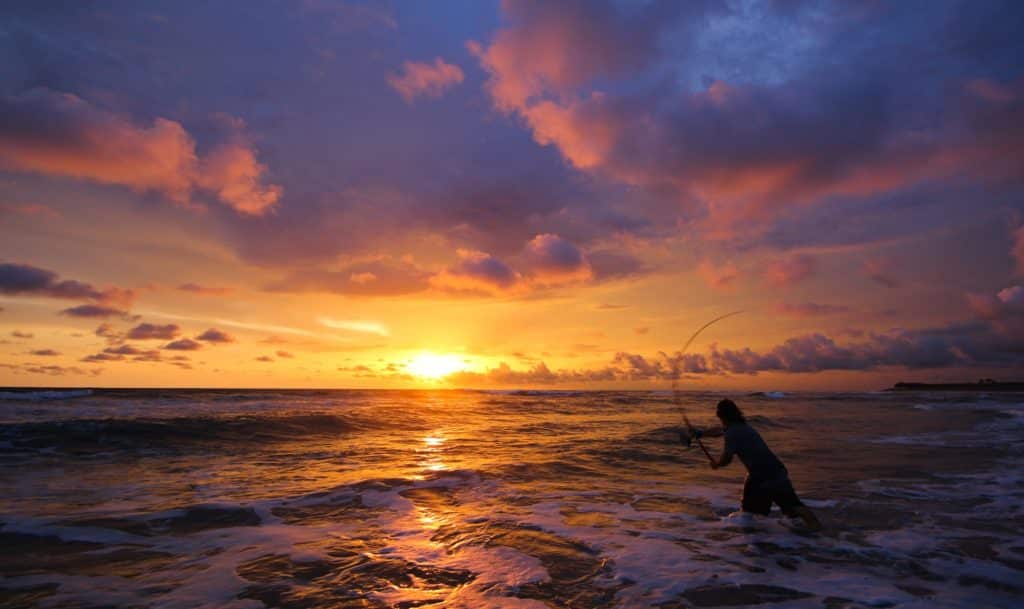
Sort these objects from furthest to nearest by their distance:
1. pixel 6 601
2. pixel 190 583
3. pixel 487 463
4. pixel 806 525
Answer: pixel 487 463, pixel 806 525, pixel 190 583, pixel 6 601

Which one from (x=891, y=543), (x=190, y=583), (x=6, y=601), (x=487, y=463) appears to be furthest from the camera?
(x=487, y=463)

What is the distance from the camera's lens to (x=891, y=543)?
7.03 meters

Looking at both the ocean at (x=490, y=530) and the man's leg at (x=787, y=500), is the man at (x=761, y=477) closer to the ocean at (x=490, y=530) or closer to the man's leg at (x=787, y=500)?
the man's leg at (x=787, y=500)

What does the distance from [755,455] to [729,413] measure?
2.61 feet

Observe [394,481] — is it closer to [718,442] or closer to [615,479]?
[615,479]

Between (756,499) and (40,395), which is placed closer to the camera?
(756,499)

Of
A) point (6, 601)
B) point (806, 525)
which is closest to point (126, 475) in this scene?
point (6, 601)

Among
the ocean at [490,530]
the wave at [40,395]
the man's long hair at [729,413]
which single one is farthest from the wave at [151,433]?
the wave at [40,395]

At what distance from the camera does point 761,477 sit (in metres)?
8.00

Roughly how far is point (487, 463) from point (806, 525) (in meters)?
7.66

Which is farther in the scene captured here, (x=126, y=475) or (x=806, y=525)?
(x=126, y=475)

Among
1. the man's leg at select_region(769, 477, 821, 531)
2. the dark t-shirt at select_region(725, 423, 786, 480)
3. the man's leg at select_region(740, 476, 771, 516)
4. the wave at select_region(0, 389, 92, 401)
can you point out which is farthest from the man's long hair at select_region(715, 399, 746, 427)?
the wave at select_region(0, 389, 92, 401)

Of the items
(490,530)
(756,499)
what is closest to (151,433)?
(490,530)

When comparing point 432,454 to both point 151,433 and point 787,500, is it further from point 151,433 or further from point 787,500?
point 151,433
